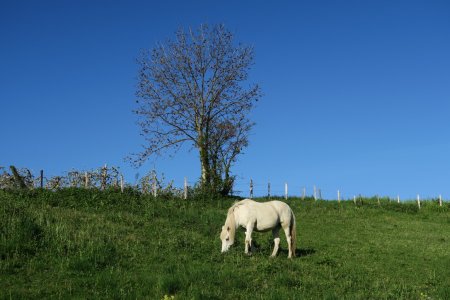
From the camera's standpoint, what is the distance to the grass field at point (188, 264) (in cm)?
1349

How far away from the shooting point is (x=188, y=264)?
623 inches

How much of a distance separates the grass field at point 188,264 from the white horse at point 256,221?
57cm

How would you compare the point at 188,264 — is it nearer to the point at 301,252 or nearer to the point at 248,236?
the point at 248,236

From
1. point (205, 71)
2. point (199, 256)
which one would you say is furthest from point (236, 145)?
point (199, 256)

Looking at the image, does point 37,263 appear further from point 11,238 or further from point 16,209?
point 16,209

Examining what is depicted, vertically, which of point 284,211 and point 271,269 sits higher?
point 284,211

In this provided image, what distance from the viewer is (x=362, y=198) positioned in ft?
176

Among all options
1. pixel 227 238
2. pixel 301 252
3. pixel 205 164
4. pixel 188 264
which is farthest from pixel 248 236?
pixel 205 164

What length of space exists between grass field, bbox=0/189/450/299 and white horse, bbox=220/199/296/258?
1.86ft

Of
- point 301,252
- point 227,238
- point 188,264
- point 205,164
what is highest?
point 205,164

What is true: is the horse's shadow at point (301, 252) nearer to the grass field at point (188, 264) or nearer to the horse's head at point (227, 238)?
the grass field at point (188, 264)

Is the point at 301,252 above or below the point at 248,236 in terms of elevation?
below

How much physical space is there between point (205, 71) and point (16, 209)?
2951cm

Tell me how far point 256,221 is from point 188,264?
469 centimetres
